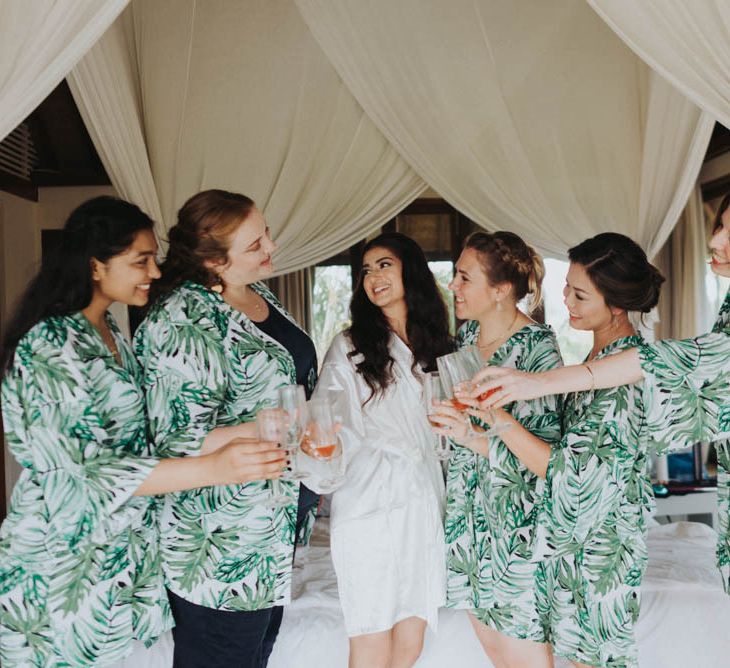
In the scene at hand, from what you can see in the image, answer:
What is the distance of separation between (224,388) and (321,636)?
1.19 m

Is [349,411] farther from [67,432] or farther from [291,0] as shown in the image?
[291,0]

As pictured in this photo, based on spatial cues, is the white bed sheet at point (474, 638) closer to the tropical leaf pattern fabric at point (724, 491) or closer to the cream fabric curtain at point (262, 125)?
the tropical leaf pattern fabric at point (724, 491)

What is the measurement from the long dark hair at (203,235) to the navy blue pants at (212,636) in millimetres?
797

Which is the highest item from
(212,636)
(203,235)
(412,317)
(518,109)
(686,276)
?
(518,109)

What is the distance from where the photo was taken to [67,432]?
1570 mm

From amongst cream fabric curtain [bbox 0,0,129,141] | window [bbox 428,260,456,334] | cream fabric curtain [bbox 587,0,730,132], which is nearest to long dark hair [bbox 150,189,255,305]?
cream fabric curtain [bbox 0,0,129,141]

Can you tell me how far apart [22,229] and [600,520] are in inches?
186

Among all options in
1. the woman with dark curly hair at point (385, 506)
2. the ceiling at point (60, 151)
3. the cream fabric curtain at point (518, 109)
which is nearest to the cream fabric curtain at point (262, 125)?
the cream fabric curtain at point (518, 109)

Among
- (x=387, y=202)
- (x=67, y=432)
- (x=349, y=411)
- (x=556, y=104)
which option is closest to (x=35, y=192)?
(x=387, y=202)

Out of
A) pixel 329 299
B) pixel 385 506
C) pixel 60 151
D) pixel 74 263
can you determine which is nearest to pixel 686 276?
pixel 329 299

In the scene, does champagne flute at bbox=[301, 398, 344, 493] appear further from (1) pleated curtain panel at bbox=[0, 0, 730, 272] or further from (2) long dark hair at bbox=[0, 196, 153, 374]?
(1) pleated curtain panel at bbox=[0, 0, 730, 272]

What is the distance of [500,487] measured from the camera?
2.13 meters

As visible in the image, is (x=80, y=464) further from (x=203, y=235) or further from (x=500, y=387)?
(x=500, y=387)

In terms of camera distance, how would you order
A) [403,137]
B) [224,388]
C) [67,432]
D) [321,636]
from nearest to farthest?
[67,432]
[224,388]
[321,636]
[403,137]
